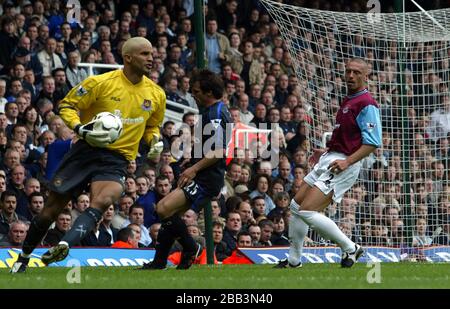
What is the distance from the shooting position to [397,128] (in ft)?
52.0

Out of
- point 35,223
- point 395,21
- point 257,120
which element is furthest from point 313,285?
point 257,120

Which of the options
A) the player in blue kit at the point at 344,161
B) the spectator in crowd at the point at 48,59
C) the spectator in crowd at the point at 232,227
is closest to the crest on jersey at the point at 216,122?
the player in blue kit at the point at 344,161

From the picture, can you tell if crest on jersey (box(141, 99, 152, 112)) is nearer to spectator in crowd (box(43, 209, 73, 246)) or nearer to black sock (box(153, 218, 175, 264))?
black sock (box(153, 218, 175, 264))

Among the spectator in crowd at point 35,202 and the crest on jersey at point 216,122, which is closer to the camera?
the crest on jersey at point 216,122

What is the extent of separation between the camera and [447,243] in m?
16.8

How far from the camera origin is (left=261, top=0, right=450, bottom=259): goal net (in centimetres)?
1576

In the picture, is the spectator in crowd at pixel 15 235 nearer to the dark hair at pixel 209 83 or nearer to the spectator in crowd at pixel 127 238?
the spectator in crowd at pixel 127 238

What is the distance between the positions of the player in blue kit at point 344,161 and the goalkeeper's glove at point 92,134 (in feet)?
7.85

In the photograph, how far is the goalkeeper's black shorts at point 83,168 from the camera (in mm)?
11148

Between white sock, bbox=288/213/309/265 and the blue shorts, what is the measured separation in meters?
1.06

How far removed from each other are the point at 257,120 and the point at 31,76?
4.22 metres

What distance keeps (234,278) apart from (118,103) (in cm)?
209

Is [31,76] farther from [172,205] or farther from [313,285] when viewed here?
[313,285]

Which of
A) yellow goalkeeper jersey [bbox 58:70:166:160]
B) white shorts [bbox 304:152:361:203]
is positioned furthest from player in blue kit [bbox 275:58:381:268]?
yellow goalkeeper jersey [bbox 58:70:166:160]
